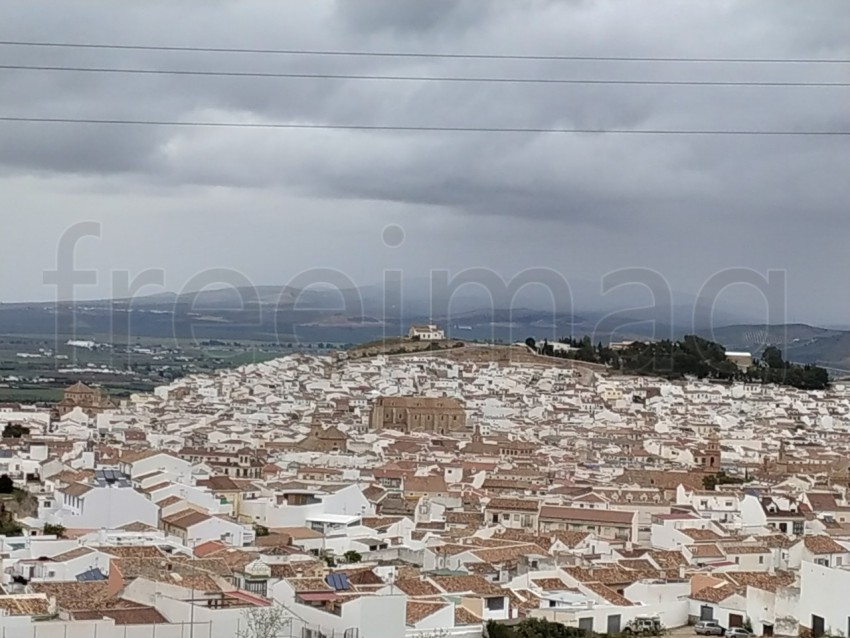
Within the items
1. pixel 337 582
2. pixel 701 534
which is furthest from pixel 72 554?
pixel 701 534

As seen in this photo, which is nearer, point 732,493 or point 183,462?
point 732,493

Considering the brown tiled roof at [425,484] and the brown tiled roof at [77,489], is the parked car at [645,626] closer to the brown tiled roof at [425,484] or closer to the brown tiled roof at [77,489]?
the brown tiled roof at [77,489]

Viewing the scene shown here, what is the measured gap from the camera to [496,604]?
31.4 feet

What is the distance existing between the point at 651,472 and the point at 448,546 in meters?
8.83

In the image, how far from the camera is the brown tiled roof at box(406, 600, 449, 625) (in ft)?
27.3

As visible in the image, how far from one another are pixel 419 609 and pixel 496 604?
120 centimetres

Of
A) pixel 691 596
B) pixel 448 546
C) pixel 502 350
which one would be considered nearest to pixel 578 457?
pixel 448 546

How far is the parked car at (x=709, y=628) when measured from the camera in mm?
10009

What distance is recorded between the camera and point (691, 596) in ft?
34.8

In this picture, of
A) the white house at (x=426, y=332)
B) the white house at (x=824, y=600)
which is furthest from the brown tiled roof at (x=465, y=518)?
the white house at (x=426, y=332)

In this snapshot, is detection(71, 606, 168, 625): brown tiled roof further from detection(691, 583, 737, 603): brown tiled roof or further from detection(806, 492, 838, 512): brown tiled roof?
detection(806, 492, 838, 512): brown tiled roof

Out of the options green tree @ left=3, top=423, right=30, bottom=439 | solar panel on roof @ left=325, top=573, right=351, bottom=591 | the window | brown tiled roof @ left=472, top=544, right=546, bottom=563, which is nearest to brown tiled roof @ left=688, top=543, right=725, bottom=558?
brown tiled roof @ left=472, top=544, right=546, bottom=563

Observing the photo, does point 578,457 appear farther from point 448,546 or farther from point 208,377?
point 208,377

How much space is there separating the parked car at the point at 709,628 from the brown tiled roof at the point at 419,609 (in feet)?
8.00
